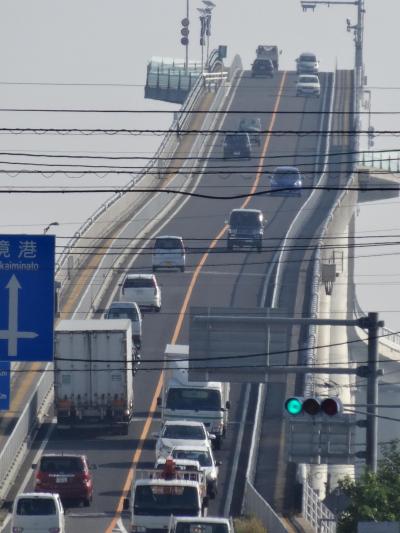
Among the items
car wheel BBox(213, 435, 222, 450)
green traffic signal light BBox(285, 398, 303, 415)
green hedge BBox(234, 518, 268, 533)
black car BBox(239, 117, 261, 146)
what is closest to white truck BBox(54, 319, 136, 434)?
car wheel BBox(213, 435, 222, 450)

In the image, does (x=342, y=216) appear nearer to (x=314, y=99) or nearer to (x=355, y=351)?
(x=355, y=351)

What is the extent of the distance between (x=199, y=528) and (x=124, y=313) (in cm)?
2686

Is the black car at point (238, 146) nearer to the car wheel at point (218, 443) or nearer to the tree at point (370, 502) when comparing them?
the car wheel at point (218, 443)

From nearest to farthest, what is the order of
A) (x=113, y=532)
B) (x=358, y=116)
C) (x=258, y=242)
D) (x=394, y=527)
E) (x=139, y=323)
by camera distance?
(x=394, y=527) < (x=113, y=532) < (x=139, y=323) < (x=258, y=242) < (x=358, y=116)

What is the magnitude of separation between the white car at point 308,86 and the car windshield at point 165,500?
78.6 m

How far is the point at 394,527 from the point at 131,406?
26813 millimetres

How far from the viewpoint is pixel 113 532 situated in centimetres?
3453

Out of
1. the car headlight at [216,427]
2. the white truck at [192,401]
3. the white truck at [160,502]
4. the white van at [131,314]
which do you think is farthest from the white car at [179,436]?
the white van at [131,314]

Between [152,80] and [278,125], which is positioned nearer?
[278,125]

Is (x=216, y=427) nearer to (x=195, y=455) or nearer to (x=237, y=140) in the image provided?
(x=195, y=455)

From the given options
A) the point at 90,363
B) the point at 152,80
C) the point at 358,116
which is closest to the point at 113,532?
the point at 90,363

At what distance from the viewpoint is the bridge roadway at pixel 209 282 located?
4162 cm

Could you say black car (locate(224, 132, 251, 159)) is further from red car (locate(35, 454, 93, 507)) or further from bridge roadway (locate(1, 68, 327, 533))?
red car (locate(35, 454, 93, 507))

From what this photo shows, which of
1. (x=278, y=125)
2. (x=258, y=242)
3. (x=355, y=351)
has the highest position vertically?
(x=278, y=125)
